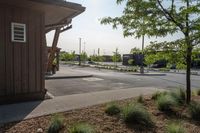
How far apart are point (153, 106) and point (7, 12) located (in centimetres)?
563

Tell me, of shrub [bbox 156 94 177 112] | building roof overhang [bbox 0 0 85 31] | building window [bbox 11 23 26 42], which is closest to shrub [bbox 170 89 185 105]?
shrub [bbox 156 94 177 112]

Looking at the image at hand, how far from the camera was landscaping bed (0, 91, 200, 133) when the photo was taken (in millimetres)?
5262

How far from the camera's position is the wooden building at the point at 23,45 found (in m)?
7.50

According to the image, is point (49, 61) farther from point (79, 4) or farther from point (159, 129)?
point (159, 129)

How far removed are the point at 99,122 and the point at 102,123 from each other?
9 centimetres

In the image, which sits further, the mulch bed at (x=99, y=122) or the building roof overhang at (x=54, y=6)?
the building roof overhang at (x=54, y=6)

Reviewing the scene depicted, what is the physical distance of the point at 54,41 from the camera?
19.4 meters

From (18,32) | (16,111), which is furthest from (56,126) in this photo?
(18,32)

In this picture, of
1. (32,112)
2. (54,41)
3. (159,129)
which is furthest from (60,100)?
(54,41)

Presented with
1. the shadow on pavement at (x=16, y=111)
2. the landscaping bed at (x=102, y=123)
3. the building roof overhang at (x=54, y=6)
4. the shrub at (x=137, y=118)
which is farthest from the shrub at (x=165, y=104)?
the building roof overhang at (x=54, y=6)

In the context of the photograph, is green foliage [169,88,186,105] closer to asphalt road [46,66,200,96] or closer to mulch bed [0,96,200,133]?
mulch bed [0,96,200,133]

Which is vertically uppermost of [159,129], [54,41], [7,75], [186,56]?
[54,41]

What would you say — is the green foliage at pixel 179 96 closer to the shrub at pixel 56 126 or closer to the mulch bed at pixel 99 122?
the mulch bed at pixel 99 122

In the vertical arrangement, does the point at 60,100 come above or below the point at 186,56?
below
